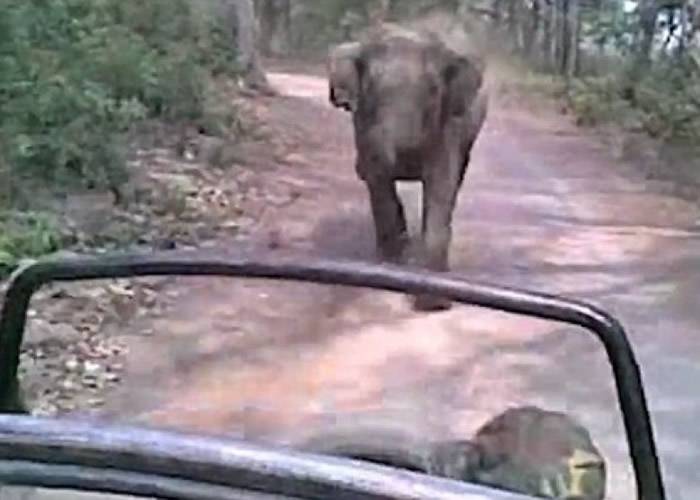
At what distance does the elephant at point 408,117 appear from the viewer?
775 cm

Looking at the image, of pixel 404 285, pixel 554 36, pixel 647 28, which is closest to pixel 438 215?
pixel 404 285

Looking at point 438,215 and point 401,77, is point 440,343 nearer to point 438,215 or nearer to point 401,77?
point 438,215

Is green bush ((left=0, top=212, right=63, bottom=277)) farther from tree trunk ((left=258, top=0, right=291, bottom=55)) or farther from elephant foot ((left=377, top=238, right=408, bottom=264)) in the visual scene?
tree trunk ((left=258, top=0, right=291, bottom=55))

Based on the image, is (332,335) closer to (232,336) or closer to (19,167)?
(232,336)

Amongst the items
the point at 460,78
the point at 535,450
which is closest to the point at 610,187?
the point at 460,78

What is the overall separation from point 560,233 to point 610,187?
3.07 m

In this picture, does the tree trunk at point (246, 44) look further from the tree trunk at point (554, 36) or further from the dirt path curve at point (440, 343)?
the tree trunk at point (554, 36)

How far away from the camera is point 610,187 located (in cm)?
1352

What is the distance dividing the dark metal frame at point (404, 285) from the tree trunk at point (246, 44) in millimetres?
16195

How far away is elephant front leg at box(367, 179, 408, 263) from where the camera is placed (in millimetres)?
8266

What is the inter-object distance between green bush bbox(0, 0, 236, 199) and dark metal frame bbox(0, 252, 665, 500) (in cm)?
668

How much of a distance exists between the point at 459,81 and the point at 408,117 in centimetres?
51

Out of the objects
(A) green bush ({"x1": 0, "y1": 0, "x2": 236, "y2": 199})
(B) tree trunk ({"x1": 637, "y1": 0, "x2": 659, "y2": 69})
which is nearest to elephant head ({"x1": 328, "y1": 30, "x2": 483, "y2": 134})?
(A) green bush ({"x1": 0, "y1": 0, "x2": 236, "y2": 199})

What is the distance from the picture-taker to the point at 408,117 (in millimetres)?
7703
